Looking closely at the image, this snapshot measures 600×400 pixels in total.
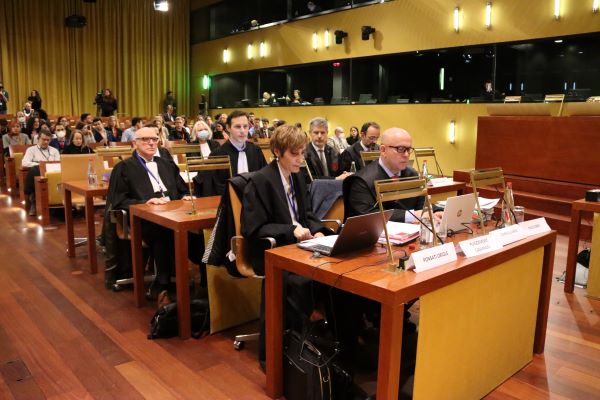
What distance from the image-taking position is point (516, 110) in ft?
22.1

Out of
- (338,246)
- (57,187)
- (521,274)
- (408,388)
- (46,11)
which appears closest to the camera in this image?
(338,246)

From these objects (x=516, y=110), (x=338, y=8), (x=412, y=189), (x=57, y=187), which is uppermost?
(x=338, y=8)

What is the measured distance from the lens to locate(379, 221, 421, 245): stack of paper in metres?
2.45

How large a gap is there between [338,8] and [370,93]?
1.95 metres

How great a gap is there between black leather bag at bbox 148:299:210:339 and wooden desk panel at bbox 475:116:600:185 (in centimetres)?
476

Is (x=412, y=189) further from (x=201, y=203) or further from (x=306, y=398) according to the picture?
(x=201, y=203)

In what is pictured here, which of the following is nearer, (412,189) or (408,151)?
(412,189)

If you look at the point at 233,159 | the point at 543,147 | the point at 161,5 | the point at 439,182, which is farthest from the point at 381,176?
the point at 161,5

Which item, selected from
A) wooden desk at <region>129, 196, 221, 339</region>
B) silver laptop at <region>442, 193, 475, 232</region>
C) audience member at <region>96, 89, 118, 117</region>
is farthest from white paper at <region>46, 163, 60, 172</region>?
audience member at <region>96, 89, 118, 117</region>

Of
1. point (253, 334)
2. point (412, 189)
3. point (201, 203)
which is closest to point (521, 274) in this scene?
point (412, 189)

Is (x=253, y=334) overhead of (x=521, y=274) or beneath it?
beneath

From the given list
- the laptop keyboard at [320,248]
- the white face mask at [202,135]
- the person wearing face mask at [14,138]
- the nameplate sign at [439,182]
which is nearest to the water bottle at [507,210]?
the laptop keyboard at [320,248]

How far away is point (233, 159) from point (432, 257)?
2.44 m

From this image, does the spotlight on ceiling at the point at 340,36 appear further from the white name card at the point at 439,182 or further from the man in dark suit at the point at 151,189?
the man in dark suit at the point at 151,189
